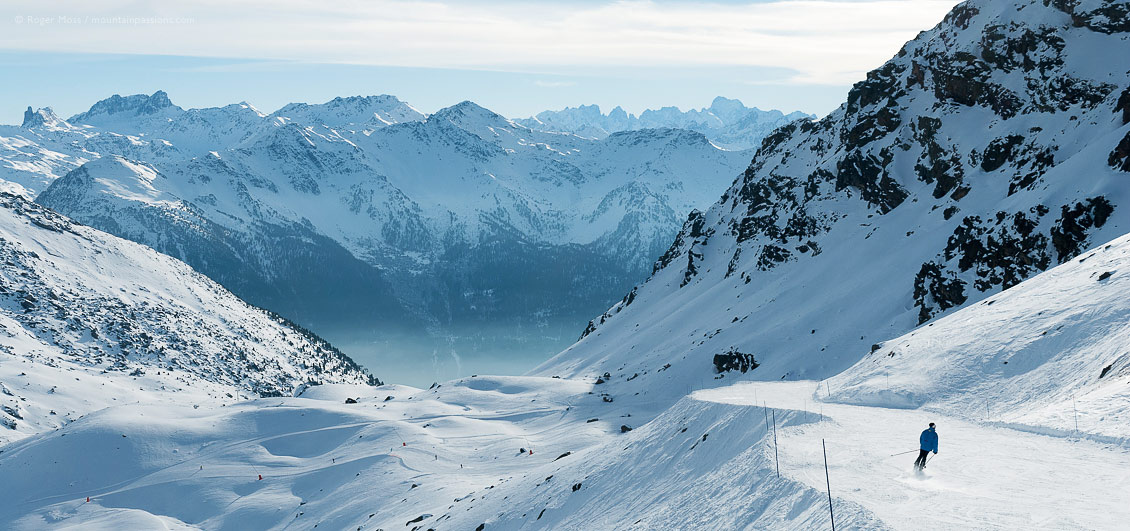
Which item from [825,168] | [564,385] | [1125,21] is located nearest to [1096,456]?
[564,385]

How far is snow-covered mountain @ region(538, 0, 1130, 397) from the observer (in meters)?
64.9

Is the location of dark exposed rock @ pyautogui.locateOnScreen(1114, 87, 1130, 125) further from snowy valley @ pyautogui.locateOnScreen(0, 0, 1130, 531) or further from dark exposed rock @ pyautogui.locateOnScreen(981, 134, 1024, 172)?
dark exposed rock @ pyautogui.locateOnScreen(981, 134, 1024, 172)

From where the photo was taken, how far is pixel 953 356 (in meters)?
36.6

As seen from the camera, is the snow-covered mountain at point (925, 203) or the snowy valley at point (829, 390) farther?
the snow-covered mountain at point (925, 203)

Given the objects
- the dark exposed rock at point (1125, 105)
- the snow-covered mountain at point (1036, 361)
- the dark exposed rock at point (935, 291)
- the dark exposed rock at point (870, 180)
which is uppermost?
the dark exposed rock at point (1125, 105)

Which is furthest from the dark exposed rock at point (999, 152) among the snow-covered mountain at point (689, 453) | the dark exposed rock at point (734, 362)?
the snow-covered mountain at point (689, 453)

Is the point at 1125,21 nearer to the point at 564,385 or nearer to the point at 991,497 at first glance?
the point at 564,385

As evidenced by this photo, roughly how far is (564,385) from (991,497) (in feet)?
260

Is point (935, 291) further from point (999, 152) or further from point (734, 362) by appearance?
point (999, 152)

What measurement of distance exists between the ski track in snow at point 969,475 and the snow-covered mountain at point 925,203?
30642mm

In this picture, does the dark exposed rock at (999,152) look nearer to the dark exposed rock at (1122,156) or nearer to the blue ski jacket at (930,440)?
the dark exposed rock at (1122,156)

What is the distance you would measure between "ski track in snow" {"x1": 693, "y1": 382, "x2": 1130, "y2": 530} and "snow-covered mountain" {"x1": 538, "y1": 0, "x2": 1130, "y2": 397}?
3064cm

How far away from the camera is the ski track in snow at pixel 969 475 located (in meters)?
16.3

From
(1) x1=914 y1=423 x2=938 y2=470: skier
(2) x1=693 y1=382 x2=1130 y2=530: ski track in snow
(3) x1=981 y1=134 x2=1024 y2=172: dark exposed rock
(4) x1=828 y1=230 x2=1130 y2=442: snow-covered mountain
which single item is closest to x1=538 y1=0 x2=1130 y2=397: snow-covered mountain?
(3) x1=981 y1=134 x2=1024 y2=172: dark exposed rock
